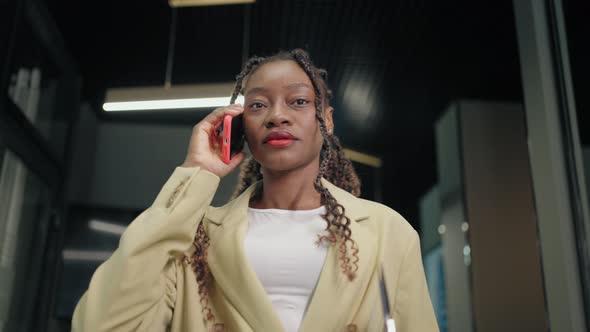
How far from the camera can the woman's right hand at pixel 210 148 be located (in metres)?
1.28

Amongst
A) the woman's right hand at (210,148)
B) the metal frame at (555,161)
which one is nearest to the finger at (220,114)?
the woman's right hand at (210,148)

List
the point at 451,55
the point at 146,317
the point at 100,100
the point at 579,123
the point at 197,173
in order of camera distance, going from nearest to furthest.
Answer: the point at 146,317 < the point at 197,173 < the point at 579,123 < the point at 100,100 < the point at 451,55

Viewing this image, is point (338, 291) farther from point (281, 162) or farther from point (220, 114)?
point (220, 114)

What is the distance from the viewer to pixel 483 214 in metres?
3.47

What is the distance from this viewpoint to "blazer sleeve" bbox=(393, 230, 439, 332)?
1.22 m

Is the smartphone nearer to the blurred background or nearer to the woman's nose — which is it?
the woman's nose

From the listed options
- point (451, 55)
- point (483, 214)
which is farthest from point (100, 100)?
point (483, 214)

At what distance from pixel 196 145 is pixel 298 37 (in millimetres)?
1452

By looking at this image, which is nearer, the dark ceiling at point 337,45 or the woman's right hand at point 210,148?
the woman's right hand at point 210,148

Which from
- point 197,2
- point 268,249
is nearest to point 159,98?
point 197,2

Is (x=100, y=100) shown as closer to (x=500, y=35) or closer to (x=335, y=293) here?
(x=335, y=293)

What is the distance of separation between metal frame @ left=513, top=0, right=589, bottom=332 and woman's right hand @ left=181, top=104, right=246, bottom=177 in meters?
1.39

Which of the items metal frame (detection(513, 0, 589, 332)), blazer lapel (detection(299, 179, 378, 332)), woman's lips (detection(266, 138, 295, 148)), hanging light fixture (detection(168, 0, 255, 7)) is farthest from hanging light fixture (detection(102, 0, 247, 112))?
metal frame (detection(513, 0, 589, 332))

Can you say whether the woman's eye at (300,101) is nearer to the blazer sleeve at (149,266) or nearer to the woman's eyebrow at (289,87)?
the woman's eyebrow at (289,87)
